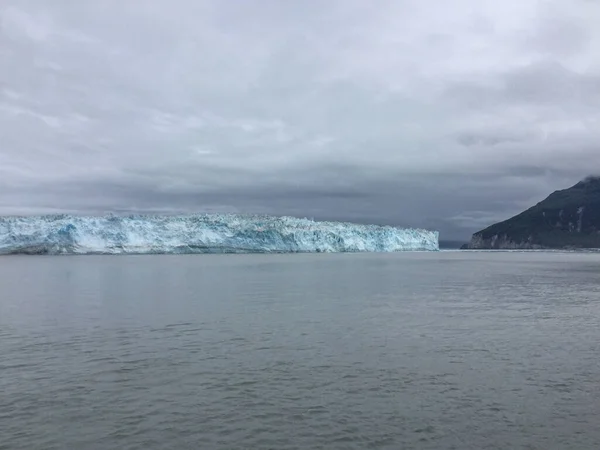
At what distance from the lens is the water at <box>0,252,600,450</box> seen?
1046 centimetres

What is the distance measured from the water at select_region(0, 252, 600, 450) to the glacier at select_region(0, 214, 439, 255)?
3444 inches

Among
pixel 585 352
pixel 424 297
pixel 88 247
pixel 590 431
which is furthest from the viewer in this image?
pixel 88 247

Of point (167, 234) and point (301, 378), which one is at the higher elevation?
point (167, 234)

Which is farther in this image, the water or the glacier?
the glacier

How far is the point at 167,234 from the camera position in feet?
387

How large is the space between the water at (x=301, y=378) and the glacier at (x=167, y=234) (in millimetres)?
87474

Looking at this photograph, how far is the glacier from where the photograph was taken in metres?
110

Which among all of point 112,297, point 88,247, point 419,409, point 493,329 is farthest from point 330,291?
point 88,247

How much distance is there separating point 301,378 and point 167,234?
353 ft

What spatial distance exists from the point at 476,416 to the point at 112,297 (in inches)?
1131

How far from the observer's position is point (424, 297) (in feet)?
112

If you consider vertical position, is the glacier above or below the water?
above

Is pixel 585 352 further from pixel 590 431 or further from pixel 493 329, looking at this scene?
pixel 590 431

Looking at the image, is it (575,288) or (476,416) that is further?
(575,288)
